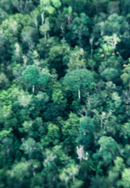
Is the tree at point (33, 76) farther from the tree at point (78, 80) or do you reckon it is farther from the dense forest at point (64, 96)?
the tree at point (78, 80)

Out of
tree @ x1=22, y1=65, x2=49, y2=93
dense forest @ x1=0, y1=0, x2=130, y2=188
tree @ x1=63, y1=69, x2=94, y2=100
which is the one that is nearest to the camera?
dense forest @ x1=0, y1=0, x2=130, y2=188

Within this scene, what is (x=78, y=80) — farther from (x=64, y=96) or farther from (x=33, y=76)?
(x=33, y=76)

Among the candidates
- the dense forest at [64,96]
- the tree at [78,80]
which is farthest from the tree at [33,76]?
the tree at [78,80]

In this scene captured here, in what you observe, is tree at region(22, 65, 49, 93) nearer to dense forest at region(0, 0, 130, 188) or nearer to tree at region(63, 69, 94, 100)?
dense forest at region(0, 0, 130, 188)

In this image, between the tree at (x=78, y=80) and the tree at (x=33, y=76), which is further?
the tree at (x=78, y=80)

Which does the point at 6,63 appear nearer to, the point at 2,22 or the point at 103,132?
the point at 2,22

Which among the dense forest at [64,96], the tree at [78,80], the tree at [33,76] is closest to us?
the dense forest at [64,96]

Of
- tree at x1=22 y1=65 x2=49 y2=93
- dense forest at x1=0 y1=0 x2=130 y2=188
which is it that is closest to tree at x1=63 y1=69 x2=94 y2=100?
dense forest at x1=0 y1=0 x2=130 y2=188

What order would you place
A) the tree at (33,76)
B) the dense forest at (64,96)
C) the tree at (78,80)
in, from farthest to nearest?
the tree at (78,80) < the tree at (33,76) < the dense forest at (64,96)
